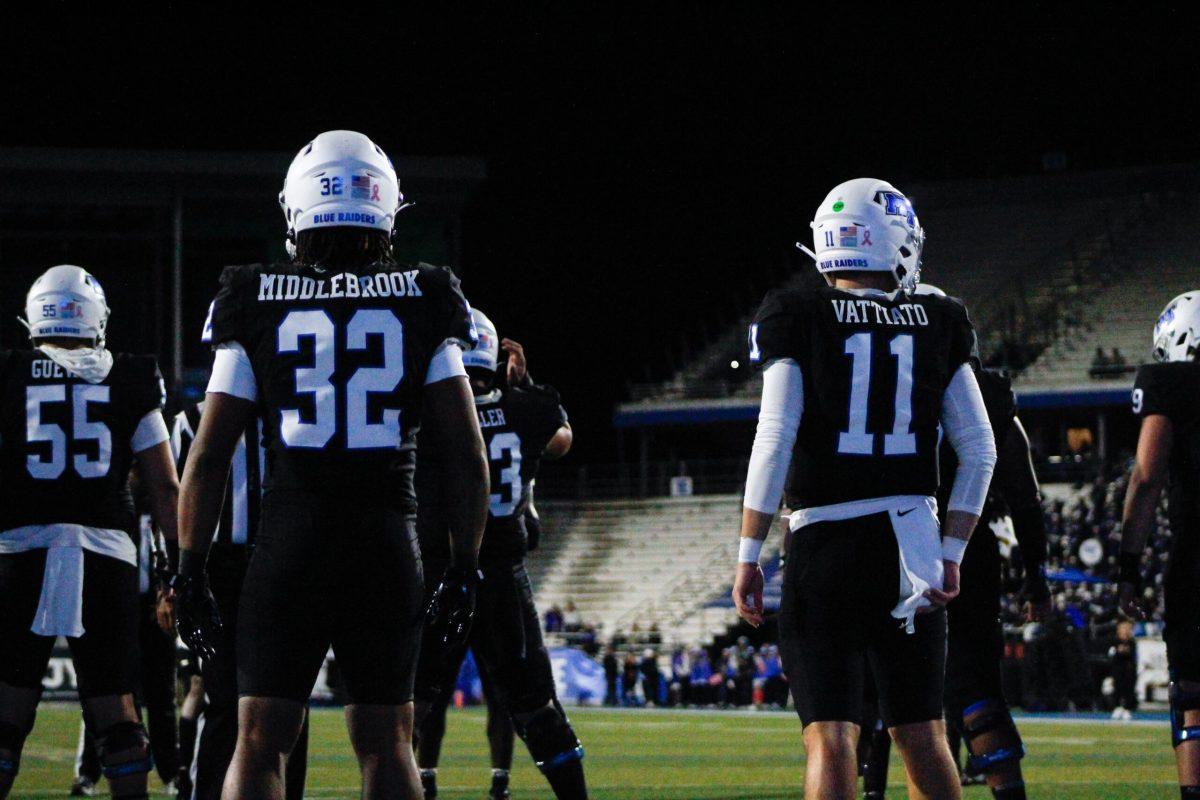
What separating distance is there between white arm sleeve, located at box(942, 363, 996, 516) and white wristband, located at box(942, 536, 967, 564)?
0.30 feet

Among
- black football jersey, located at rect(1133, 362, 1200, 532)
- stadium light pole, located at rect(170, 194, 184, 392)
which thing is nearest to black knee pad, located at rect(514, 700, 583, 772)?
black football jersey, located at rect(1133, 362, 1200, 532)

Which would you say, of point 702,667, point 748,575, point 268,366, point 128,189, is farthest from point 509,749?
point 128,189

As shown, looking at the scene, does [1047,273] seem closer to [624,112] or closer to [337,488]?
[624,112]

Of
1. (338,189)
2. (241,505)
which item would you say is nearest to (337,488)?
(338,189)

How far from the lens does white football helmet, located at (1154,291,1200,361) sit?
260 inches

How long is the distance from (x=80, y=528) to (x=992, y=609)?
10.5ft

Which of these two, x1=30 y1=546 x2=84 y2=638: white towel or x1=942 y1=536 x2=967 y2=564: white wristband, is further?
x1=30 y1=546 x2=84 y2=638: white towel

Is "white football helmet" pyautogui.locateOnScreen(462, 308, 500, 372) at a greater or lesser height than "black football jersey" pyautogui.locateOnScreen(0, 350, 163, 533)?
greater

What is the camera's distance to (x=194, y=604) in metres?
4.34

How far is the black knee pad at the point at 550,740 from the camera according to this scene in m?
7.12

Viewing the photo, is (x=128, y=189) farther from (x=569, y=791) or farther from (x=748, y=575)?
(x=748, y=575)

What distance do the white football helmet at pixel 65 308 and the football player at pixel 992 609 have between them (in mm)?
2905

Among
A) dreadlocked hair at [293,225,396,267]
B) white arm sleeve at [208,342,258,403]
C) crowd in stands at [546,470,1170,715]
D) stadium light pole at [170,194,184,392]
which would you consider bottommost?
crowd in stands at [546,470,1170,715]

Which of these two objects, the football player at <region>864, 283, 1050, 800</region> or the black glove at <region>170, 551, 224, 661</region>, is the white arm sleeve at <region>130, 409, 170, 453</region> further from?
the football player at <region>864, 283, 1050, 800</region>
